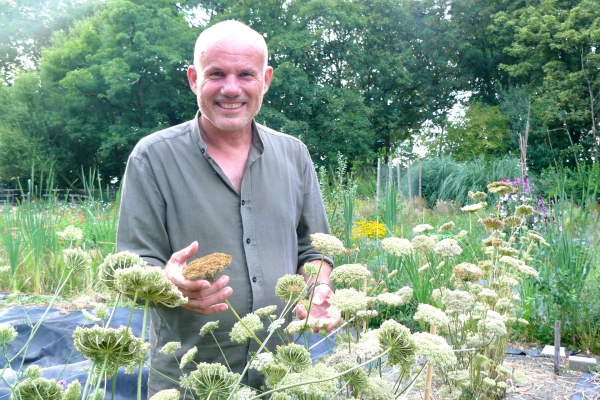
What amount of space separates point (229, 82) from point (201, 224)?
51cm

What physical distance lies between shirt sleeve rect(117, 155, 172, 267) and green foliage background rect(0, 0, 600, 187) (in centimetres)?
1933

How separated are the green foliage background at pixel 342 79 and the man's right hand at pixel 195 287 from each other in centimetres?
2010

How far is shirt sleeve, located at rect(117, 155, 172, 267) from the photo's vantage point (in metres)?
1.81

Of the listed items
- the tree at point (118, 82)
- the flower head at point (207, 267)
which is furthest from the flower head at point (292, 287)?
the tree at point (118, 82)

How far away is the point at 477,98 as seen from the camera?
1104 inches

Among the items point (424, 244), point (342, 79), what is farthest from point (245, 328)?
point (342, 79)

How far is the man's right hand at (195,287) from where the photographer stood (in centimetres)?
95

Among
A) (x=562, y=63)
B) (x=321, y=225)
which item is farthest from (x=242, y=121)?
(x=562, y=63)

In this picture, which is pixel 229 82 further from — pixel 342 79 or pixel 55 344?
pixel 342 79

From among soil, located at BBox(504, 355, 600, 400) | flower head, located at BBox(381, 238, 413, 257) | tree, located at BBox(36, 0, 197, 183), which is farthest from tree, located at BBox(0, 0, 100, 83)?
flower head, located at BBox(381, 238, 413, 257)

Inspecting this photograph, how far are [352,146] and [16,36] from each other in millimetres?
20695

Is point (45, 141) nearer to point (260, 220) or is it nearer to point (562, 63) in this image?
point (562, 63)

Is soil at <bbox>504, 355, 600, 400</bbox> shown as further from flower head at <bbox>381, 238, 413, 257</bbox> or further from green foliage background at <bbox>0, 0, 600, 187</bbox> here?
green foliage background at <bbox>0, 0, 600, 187</bbox>

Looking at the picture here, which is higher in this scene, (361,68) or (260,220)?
(361,68)
